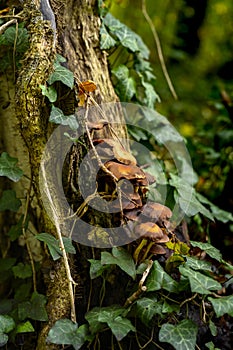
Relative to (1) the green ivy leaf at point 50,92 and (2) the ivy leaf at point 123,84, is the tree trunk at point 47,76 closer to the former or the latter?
(1) the green ivy leaf at point 50,92

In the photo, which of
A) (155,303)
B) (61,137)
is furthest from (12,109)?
(155,303)

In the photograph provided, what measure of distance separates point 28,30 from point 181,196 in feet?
2.20

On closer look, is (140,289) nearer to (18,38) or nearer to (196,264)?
(196,264)

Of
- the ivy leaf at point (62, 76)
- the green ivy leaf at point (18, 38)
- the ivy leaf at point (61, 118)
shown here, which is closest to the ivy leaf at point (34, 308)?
the ivy leaf at point (61, 118)

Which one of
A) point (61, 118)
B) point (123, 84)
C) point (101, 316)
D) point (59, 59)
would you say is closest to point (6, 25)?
point (59, 59)

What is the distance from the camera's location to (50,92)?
4.14 feet

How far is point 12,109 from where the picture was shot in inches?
60.1

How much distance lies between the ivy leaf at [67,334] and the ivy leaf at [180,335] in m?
0.20

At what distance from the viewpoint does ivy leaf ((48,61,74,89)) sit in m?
1.25

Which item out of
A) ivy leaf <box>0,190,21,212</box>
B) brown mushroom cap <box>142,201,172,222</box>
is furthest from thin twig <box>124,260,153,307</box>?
ivy leaf <box>0,190,21,212</box>

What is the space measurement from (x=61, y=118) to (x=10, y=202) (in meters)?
0.34

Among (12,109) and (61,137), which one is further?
(12,109)

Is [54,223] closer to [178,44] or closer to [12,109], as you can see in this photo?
[12,109]

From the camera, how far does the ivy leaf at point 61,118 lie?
1.25 metres
